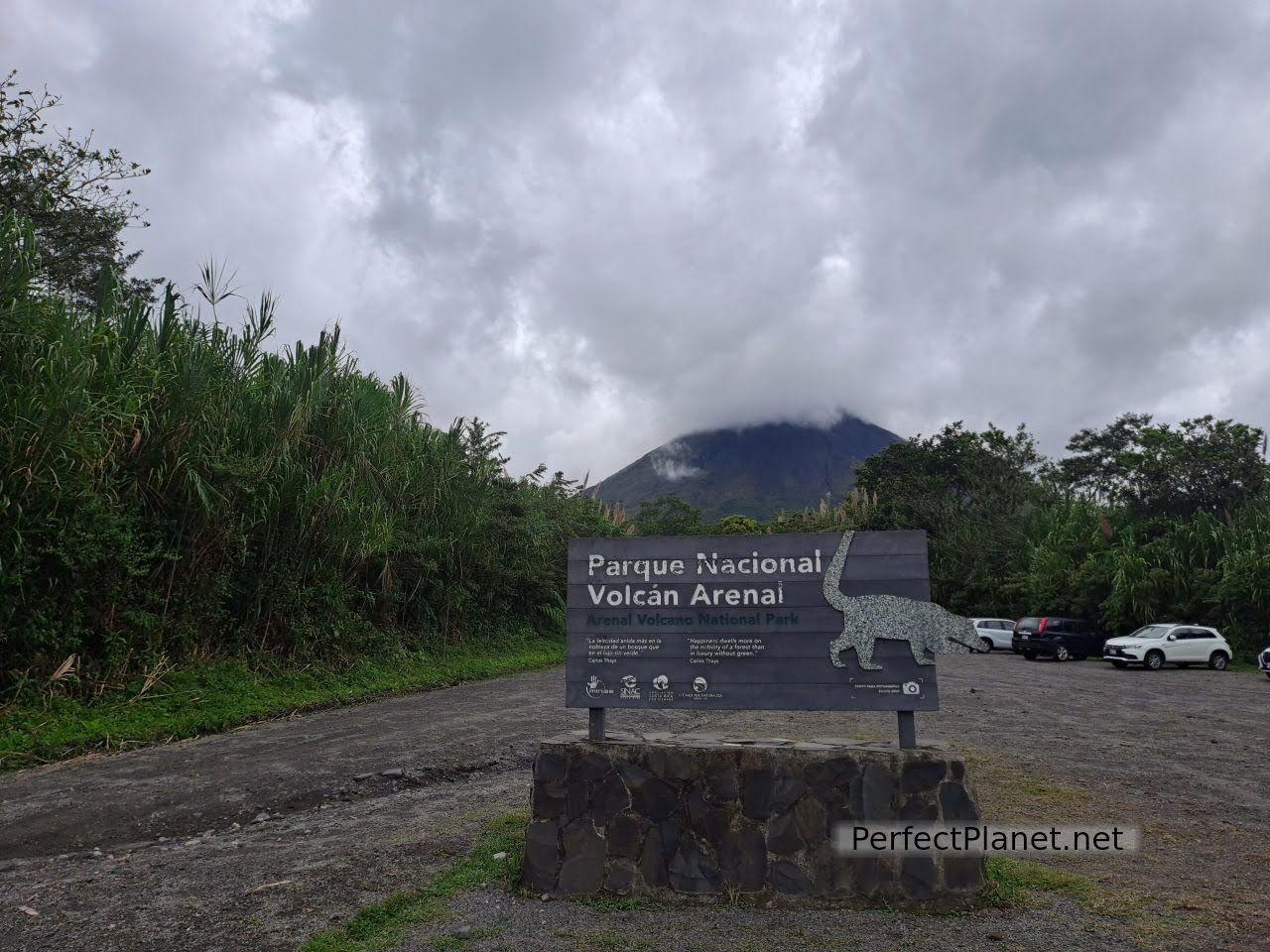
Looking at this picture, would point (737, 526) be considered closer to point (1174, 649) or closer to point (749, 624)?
point (1174, 649)

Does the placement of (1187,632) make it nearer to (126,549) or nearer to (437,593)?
(437,593)

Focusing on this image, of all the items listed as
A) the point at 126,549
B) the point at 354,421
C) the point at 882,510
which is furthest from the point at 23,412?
the point at 882,510

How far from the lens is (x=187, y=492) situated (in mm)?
10797

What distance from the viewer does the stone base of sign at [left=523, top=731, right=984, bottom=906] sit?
14.3 ft

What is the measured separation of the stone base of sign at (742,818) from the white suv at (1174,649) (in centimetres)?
1981

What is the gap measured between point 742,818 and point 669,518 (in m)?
40.9

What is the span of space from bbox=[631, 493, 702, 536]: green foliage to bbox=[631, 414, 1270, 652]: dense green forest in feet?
0.35

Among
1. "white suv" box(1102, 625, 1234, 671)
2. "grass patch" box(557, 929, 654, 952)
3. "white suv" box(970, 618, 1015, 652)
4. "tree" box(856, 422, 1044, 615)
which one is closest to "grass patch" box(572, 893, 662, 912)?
"grass patch" box(557, 929, 654, 952)

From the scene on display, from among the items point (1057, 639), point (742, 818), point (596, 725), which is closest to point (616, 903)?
point (742, 818)

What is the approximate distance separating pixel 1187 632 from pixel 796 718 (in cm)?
1559

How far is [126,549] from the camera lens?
9.90 m

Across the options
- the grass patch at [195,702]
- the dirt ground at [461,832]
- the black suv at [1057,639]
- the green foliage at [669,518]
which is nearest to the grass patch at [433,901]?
the dirt ground at [461,832]

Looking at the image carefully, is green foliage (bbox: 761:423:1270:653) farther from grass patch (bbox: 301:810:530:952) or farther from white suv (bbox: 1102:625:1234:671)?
grass patch (bbox: 301:810:530:952)

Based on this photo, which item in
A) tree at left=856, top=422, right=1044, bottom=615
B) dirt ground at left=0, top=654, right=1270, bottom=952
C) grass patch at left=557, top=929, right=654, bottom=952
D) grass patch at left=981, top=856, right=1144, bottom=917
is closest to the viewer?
grass patch at left=557, top=929, right=654, bottom=952
